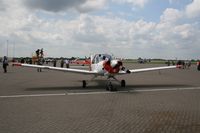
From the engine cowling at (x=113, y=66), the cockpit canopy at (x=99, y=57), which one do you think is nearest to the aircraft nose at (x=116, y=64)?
the engine cowling at (x=113, y=66)

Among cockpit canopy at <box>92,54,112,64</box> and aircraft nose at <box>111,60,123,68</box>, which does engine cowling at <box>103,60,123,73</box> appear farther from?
cockpit canopy at <box>92,54,112,64</box>

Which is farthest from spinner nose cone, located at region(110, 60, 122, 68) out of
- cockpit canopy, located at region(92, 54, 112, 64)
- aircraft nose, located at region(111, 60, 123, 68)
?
cockpit canopy, located at region(92, 54, 112, 64)

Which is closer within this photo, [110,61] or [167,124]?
[167,124]

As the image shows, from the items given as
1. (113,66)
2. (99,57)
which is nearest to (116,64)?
(113,66)

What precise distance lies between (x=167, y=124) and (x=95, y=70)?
10.4 m

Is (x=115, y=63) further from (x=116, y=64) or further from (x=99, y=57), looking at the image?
(x=99, y=57)

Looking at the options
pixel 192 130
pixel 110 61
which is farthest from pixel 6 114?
pixel 110 61

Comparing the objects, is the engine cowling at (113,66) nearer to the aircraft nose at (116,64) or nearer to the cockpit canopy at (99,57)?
the aircraft nose at (116,64)

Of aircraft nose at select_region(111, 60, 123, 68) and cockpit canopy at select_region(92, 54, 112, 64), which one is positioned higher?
cockpit canopy at select_region(92, 54, 112, 64)

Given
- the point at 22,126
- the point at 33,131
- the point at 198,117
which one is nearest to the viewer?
the point at 33,131

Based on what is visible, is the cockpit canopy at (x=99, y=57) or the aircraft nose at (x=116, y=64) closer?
the aircraft nose at (x=116, y=64)

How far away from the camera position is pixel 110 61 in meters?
15.6

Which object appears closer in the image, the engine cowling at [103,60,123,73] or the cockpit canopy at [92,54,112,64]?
the engine cowling at [103,60,123,73]

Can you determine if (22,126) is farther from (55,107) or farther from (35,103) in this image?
(35,103)
